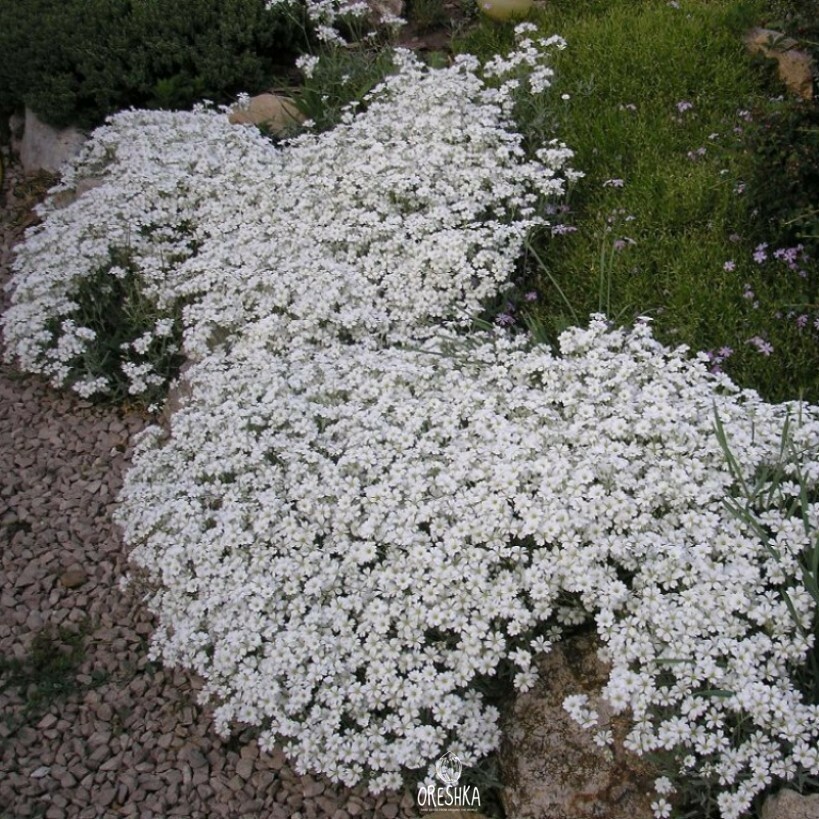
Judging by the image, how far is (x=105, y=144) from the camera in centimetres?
772

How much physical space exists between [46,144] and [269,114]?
2.46 metres

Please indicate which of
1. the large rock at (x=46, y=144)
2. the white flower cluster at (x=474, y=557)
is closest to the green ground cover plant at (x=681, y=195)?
the white flower cluster at (x=474, y=557)

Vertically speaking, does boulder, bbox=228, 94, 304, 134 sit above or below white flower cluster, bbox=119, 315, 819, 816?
below

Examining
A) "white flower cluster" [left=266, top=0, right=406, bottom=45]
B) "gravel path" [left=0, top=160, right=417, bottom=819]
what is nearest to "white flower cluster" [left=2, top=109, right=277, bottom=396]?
"gravel path" [left=0, top=160, right=417, bottom=819]

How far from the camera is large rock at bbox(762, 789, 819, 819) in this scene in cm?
298

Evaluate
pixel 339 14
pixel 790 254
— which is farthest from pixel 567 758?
pixel 339 14

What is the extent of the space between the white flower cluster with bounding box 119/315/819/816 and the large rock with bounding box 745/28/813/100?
2990 millimetres

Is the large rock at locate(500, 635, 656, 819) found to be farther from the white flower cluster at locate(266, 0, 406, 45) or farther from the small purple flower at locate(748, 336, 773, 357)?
the white flower cluster at locate(266, 0, 406, 45)

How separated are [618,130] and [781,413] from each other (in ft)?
10.7

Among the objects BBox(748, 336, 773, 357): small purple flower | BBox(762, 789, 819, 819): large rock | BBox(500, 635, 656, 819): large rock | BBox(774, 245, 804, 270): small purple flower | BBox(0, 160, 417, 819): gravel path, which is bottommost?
BBox(0, 160, 417, 819): gravel path

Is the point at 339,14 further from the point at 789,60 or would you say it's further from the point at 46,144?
the point at 789,60

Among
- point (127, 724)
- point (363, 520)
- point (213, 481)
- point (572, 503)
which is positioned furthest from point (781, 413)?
point (127, 724)

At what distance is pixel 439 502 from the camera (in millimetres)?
3910

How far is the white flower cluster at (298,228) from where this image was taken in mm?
5445
